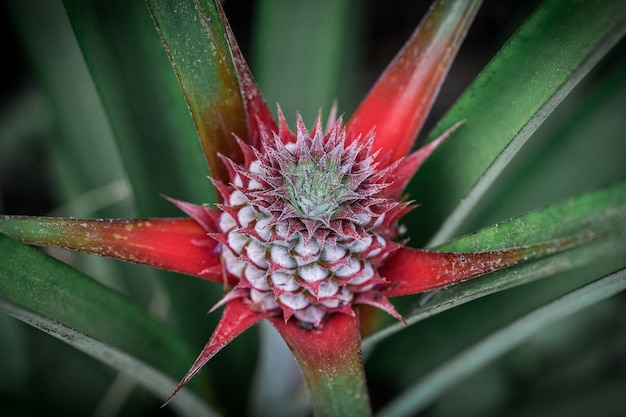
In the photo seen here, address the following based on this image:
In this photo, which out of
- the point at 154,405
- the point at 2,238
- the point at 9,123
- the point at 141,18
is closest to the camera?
the point at 2,238

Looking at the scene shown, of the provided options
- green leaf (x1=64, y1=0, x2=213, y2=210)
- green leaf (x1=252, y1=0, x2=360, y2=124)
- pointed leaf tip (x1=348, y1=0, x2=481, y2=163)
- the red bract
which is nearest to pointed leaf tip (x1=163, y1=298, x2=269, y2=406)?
the red bract

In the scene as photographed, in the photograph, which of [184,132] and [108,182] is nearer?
[184,132]

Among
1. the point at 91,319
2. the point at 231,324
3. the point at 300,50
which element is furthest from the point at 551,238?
the point at 300,50

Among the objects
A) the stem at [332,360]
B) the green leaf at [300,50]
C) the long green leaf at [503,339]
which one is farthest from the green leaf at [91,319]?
the green leaf at [300,50]

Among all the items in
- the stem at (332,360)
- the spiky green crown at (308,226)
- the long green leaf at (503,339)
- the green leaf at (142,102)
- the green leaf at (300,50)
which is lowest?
the stem at (332,360)

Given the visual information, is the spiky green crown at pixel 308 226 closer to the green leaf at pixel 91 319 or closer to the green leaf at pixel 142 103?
the green leaf at pixel 91 319

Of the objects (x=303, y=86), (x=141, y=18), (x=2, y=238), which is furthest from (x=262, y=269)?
(x=303, y=86)

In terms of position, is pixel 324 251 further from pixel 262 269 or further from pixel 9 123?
pixel 9 123
